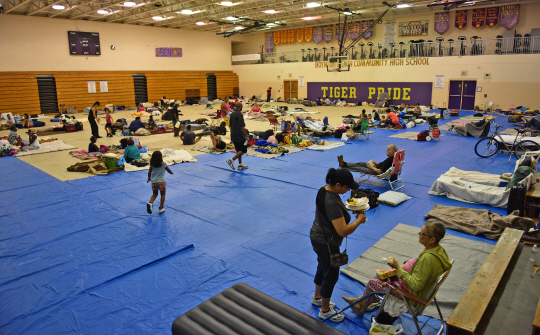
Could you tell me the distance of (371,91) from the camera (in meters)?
28.6

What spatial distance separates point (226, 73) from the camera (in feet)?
122

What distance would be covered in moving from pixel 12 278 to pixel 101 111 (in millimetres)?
24780

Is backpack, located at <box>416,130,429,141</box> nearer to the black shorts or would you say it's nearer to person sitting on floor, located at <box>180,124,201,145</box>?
the black shorts

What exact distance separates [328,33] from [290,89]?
5.95m

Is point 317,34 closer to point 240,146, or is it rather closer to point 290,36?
point 290,36

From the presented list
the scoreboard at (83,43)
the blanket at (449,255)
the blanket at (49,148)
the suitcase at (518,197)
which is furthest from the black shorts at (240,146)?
the scoreboard at (83,43)

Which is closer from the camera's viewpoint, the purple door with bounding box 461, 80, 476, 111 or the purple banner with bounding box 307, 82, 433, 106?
the purple door with bounding box 461, 80, 476, 111

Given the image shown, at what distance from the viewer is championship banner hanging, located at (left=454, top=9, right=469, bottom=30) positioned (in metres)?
24.9

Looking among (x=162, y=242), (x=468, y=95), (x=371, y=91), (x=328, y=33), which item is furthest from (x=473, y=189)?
(x=328, y=33)

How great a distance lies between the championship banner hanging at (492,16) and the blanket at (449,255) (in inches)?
952

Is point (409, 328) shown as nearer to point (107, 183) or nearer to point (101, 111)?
point (107, 183)

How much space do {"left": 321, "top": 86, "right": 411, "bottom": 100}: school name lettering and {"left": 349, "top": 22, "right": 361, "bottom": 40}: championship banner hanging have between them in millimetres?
4473

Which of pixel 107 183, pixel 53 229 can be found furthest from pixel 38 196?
pixel 53 229

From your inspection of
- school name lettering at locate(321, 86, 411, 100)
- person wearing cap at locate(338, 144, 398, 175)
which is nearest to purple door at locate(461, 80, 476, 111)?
school name lettering at locate(321, 86, 411, 100)
